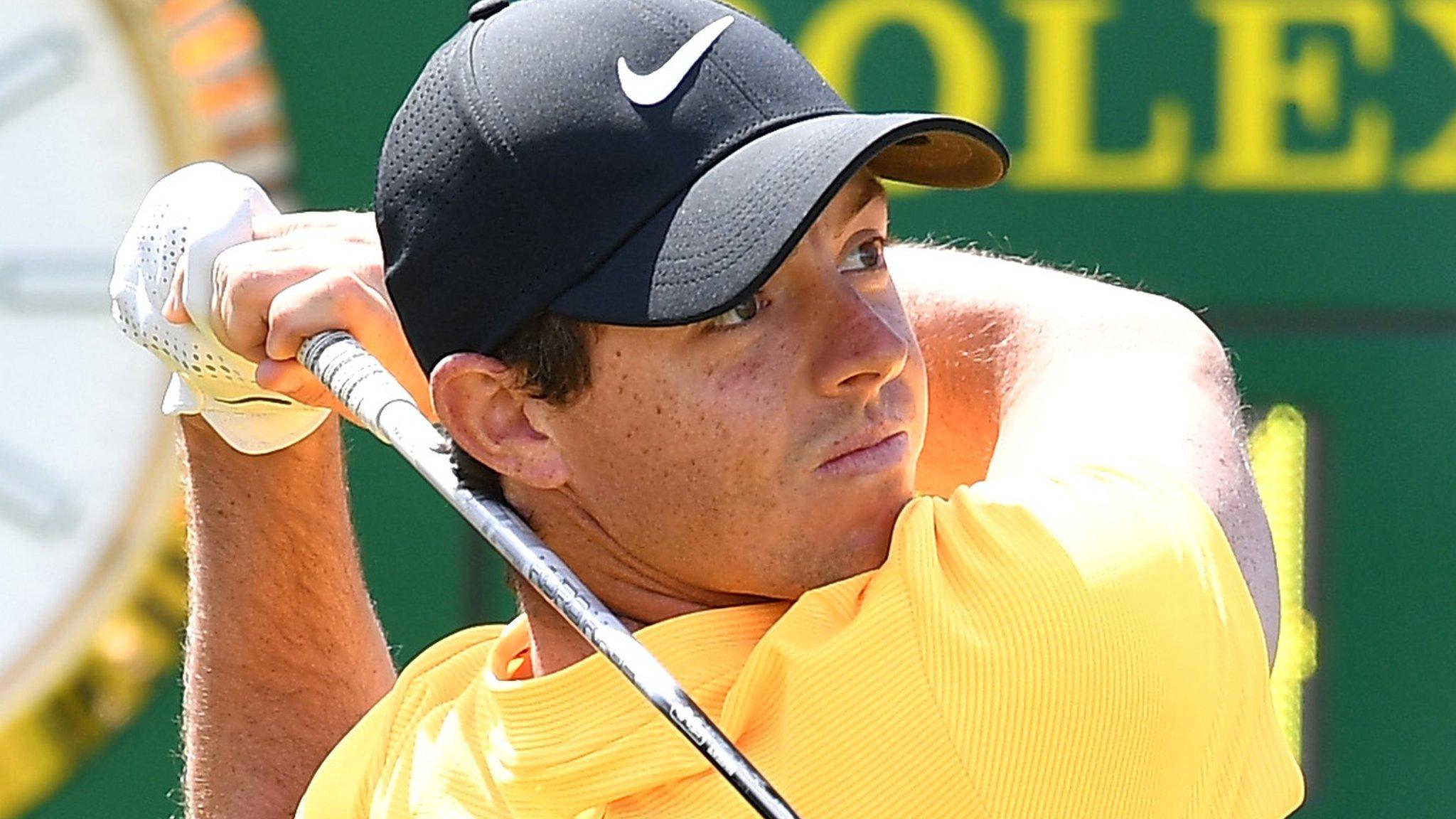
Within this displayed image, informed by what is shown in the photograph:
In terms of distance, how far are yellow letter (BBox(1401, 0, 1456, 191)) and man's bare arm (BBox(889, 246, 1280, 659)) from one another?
135cm

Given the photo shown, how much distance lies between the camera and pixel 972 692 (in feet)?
4.21

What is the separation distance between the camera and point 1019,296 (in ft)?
5.46

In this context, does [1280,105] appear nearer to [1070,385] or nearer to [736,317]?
[1070,385]

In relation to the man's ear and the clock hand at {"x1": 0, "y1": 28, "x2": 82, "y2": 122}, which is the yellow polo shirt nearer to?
the man's ear

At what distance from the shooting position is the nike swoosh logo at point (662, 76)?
1329 mm

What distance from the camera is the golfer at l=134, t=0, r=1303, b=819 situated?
1.29m

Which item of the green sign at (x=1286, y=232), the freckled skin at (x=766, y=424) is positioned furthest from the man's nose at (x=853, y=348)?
the green sign at (x=1286, y=232)

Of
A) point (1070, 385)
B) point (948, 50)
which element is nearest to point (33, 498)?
point (948, 50)

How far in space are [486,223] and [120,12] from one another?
179 centimetres

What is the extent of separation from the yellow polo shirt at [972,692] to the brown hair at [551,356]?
15cm

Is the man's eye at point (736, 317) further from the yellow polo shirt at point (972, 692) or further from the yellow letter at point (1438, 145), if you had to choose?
the yellow letter at point (1438, 145)

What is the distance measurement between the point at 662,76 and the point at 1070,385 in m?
0.38

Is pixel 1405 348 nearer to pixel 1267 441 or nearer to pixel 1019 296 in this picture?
pixel 1267 441

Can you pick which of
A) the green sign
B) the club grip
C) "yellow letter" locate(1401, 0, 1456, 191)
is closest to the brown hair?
the club grip
